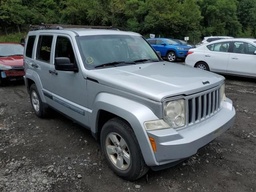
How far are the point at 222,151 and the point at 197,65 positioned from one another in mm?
6707

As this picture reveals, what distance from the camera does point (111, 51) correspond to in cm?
403

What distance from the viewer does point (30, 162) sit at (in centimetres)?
373

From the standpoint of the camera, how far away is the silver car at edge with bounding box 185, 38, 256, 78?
28.5 ft

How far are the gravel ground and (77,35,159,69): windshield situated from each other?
1.42 m

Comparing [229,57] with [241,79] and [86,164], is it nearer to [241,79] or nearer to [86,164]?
[241,79]

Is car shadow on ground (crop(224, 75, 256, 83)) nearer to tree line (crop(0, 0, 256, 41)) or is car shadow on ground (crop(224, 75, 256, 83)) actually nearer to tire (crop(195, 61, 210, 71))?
tire (crop(195, 61, 210, 71))

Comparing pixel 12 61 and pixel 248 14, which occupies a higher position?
pixel 248 14

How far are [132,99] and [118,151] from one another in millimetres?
742

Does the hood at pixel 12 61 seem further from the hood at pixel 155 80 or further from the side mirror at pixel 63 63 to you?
the hood at pixel 155 80

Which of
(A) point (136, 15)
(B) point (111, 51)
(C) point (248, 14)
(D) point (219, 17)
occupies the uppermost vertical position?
(C) point (248, 14)

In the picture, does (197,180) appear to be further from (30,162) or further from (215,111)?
(30,162)

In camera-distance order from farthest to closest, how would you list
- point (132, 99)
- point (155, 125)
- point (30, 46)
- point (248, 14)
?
point (248, 14)
point (30, 46)
point (132, 99)
point (155, 125)

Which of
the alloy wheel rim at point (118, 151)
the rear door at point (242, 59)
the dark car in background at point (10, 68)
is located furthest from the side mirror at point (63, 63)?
the rear door at point (242, 59)

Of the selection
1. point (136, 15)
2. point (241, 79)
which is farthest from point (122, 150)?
point (136, 15)
